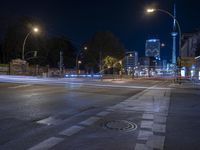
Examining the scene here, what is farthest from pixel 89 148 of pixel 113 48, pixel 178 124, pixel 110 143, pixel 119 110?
pixel 113 48

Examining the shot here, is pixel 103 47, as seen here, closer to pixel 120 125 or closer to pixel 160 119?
pixel 160 119

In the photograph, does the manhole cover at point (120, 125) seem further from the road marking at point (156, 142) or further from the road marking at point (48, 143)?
the road marking at point (48, 143)

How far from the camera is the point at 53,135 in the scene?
711 cm

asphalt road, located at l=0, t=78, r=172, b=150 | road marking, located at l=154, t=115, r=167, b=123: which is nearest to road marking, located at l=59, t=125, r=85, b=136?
asphalt road, located at l=0, t=78, r=172, b=150

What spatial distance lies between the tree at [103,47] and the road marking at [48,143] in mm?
76994

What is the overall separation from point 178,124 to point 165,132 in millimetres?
1247

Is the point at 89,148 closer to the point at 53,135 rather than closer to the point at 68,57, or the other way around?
the point at 53,135

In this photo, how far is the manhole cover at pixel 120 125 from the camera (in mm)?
8003

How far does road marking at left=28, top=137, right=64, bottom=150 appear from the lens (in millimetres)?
6055

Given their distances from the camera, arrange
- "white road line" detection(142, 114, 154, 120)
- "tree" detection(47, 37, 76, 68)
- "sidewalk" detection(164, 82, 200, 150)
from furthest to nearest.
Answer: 1. "tree" detection(47, 37, 76, 68)
2. "white road line" detection(142, 114, 154, 120)
3. "sidewalk" detection(164, 82, 200, 150)

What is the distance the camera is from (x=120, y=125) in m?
8.42

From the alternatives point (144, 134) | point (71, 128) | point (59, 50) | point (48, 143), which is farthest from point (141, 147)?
point (59, 50)

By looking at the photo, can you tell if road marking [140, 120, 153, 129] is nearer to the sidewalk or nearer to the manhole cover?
the manhole cover

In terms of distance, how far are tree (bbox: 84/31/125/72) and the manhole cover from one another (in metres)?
74.8
